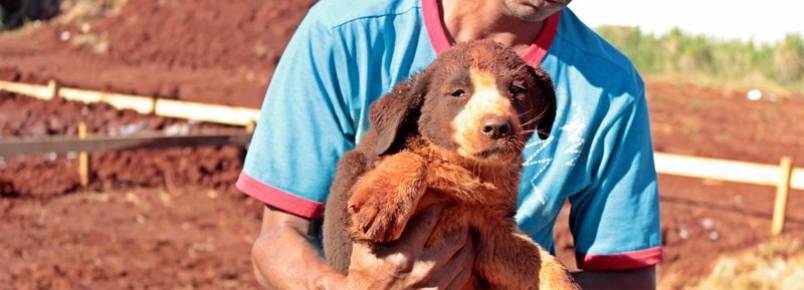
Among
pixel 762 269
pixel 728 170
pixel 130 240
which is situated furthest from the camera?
pixel 728 170

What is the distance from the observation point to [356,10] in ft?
11.9

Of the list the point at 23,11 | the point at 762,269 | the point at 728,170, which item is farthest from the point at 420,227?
the point at 23,11

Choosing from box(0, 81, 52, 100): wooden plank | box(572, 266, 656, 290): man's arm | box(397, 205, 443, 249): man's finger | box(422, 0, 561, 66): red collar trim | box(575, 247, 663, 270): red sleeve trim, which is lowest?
box(0, 81, 52, 100): wooden plank

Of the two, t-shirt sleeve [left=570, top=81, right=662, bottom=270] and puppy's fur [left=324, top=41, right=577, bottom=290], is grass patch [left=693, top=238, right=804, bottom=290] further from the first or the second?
puppy's fur [left=324, top=41, right=577, bottom=290]

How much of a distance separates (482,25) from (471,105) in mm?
734

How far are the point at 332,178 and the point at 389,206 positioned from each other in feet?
2.50


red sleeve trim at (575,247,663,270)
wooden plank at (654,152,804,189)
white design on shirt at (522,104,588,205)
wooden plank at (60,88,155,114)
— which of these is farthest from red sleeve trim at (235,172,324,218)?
wooden plank at (60,88,155,114)

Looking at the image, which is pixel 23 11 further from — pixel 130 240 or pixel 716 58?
pixel 130 240

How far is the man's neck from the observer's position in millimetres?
3705

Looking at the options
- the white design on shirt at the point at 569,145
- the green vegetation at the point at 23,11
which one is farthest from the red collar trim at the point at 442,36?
the green vegetation at the point at 23,11

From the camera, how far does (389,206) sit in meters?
2.87

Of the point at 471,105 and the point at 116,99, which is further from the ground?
the point at 471,105

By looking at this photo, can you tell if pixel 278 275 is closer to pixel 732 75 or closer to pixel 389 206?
pixel 389 206

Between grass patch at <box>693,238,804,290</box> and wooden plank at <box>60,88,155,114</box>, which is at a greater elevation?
grass patch at <box>693,238,804,290</box>
